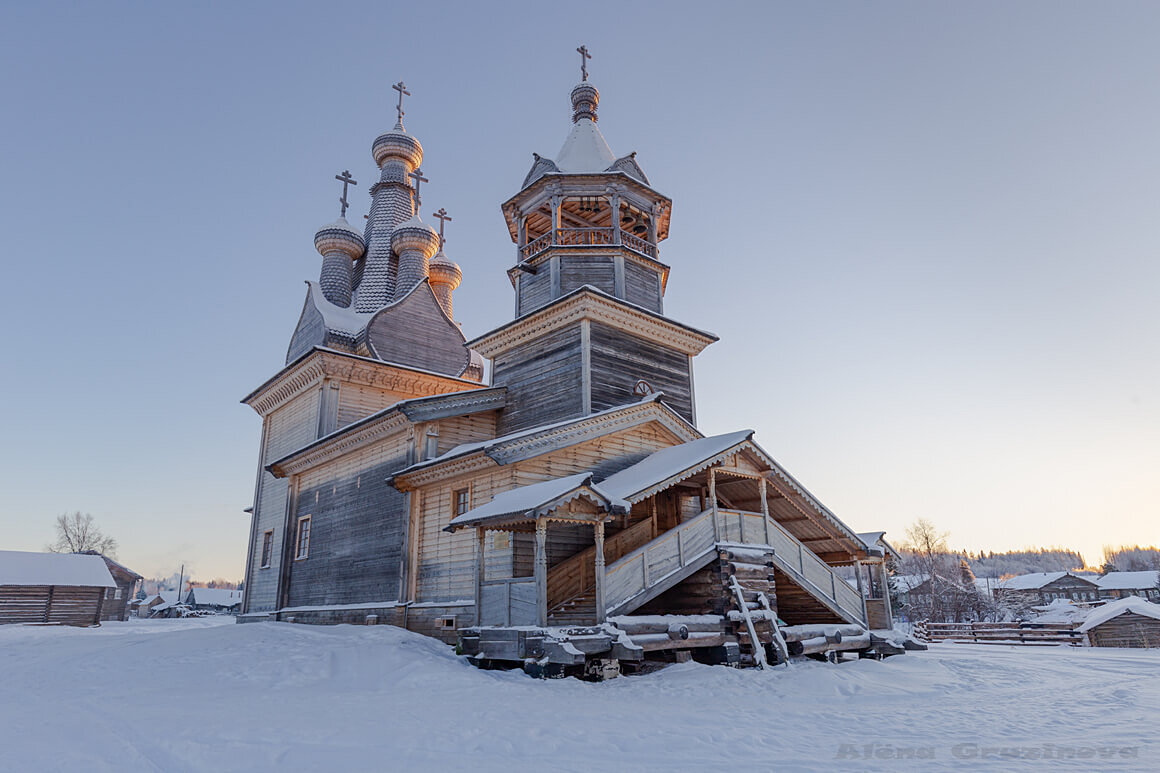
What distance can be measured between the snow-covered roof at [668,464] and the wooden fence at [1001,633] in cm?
1583

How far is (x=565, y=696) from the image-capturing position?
373 inches

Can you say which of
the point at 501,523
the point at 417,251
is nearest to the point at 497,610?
the point at 501,523

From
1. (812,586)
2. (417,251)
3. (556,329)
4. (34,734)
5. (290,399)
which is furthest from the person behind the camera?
(417,251)

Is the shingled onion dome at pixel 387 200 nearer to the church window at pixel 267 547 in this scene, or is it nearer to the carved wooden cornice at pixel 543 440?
the church window at pixel 267 547

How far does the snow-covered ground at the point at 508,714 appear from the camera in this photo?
6.12 metres

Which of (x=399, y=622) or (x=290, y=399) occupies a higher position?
(x=290, y=399)

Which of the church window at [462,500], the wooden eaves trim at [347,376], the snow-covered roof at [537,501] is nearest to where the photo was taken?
the snow-covered roof at [537,501]

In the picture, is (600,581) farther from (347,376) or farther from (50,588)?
(50,588)

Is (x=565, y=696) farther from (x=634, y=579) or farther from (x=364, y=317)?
(x=364, y=317)

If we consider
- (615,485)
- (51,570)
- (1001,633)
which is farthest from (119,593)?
(1001,633)

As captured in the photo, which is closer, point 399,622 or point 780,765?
point 780,765

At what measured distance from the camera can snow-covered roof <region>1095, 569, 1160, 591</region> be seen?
257ft

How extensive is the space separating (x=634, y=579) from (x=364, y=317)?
18.2 meters

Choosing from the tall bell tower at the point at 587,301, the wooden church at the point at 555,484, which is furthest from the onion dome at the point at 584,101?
the tall bell tower at the point at 587,301
